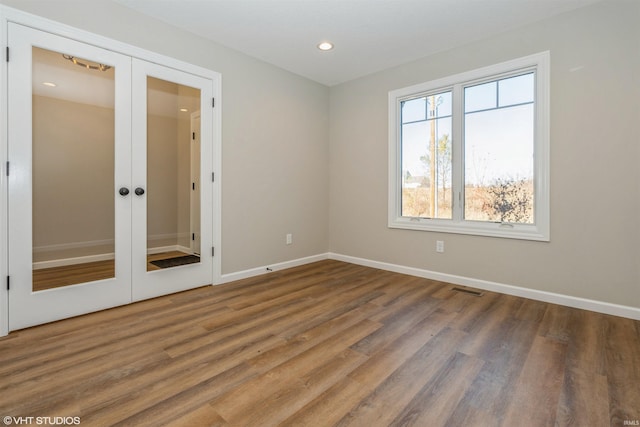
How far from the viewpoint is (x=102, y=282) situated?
261 centimetres

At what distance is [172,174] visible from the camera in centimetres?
307

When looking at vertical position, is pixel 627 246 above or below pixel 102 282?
above

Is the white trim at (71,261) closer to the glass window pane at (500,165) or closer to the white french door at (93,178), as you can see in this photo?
the white french door at (93,178)

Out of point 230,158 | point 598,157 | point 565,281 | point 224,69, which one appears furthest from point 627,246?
point 224,69

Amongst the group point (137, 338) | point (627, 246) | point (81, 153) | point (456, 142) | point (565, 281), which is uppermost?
point (456, 142)

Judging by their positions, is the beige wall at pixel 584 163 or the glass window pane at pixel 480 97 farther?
the glass window pane at pixel 480 97

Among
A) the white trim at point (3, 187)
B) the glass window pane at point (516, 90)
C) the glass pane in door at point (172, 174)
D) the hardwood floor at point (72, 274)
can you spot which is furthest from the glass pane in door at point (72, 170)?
the glass window pane at point (516, 90)

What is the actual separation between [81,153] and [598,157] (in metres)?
A: 4.42

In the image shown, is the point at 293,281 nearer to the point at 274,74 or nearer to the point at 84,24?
the point at 274,74

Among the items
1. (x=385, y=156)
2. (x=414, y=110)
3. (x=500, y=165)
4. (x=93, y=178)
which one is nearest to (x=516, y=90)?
(x=500, y=165)

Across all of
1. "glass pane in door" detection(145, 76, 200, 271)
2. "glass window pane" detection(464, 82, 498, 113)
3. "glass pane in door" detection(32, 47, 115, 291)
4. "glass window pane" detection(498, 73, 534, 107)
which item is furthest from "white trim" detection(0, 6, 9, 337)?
"glass window pane" detection(498, 73, 534, 107)

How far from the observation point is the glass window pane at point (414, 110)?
383 cm

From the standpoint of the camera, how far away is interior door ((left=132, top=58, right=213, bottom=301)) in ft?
9.22

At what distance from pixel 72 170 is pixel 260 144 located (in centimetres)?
190
